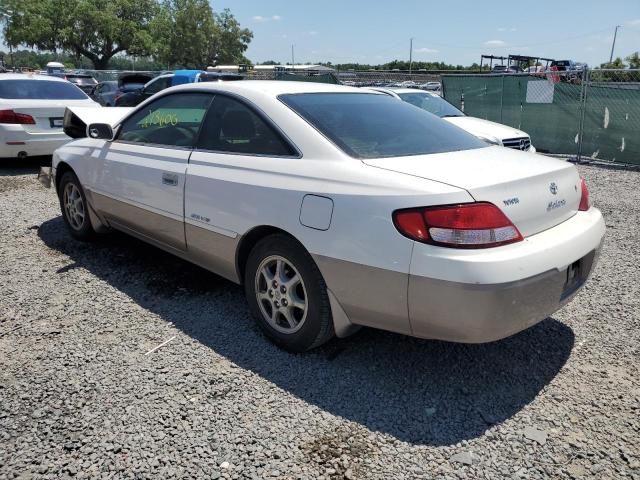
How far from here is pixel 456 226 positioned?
241 centimetres

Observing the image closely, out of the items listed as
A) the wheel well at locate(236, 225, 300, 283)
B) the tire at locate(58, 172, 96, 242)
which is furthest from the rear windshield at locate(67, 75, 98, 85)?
the wheel well at locate(236, 225, 300, 283)

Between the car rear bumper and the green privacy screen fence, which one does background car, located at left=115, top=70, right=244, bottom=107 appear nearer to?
the car rear bumper

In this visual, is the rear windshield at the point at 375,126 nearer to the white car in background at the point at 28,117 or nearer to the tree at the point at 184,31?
the white car in background at the point at 28,117

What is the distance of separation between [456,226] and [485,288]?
308mm

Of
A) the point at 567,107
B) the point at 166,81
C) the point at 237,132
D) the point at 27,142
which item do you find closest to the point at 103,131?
A: the point at 237,132

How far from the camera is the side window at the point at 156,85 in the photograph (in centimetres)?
1449

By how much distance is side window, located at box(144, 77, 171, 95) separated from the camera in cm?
1449

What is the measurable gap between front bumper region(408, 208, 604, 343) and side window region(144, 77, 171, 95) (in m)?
13.6

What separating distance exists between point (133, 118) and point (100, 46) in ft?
201

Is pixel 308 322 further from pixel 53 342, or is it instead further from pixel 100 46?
pixel 100 46

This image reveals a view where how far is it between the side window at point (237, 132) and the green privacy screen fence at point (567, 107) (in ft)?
32.4

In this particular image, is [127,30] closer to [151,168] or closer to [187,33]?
[187,33]

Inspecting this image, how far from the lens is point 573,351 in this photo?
324 cm

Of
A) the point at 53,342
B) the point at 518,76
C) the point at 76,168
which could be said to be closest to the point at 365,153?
the point at 53,342
